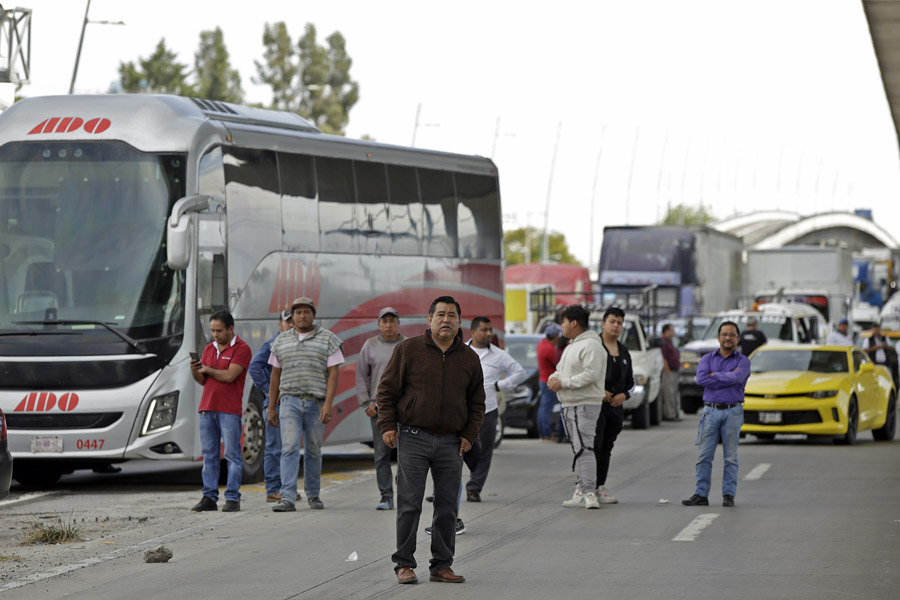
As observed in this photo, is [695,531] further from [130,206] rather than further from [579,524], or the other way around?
[130,206]

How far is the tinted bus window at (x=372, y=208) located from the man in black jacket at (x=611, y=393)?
5136 millimetres

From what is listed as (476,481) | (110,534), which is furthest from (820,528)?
(110,534)

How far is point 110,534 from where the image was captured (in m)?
12.4

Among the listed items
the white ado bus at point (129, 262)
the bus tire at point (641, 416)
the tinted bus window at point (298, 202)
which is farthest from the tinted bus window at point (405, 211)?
the bus tire at point (641, 416)

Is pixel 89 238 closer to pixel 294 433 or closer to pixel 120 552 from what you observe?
pixel 294 433

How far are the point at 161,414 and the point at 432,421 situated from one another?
6664 millimetres

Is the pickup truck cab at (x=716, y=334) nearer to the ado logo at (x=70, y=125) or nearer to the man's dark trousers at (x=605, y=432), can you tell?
the man's dark trousers at (x=605, y=432)

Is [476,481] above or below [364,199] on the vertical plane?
below

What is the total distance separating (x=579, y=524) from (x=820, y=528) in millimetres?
1939

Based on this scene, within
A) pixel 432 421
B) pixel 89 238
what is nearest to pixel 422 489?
pixel 432 421

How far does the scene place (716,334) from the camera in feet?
105

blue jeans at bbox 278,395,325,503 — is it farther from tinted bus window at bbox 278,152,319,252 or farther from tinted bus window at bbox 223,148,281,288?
tinted bus window at bbox 278,152,319,252

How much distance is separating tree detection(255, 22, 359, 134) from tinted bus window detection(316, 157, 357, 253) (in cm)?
8642

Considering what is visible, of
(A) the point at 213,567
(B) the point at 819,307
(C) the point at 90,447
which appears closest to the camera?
(A) the point at 213,567
